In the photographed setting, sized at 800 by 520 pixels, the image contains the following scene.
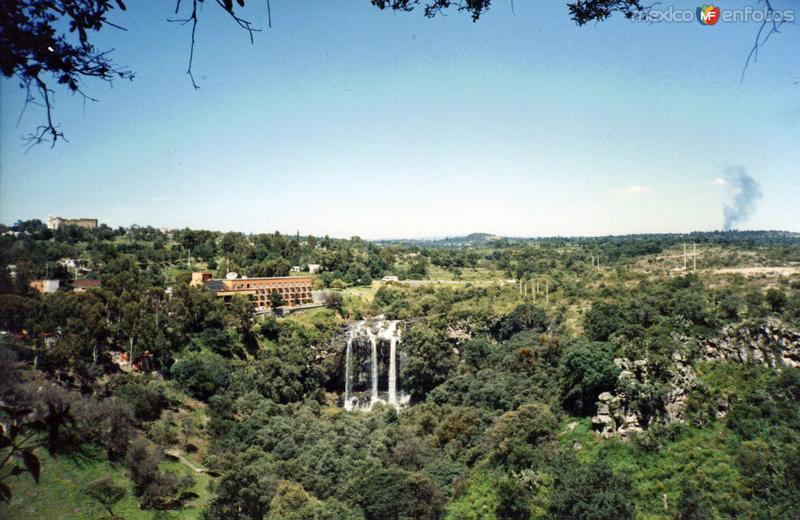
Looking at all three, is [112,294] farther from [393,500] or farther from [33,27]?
[33,27]

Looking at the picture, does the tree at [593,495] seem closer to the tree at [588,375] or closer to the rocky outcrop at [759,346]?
the tree at [588,375]

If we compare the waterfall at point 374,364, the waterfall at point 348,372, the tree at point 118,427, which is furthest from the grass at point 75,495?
the waterfall at point 374,364

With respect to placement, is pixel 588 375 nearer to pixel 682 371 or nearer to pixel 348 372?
pixel 682 371

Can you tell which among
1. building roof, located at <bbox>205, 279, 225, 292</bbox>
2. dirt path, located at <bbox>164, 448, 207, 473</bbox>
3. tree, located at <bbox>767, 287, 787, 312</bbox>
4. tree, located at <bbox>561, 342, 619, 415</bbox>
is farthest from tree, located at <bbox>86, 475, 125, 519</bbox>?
tree, located at <bbox>767, 287, 787, 312</bbox>

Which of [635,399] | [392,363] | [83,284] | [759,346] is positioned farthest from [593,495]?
[83,284]

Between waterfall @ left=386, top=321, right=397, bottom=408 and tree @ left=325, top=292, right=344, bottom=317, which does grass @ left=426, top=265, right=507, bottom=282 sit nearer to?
tree @ left=325, top=292, right=344, bottom=317
